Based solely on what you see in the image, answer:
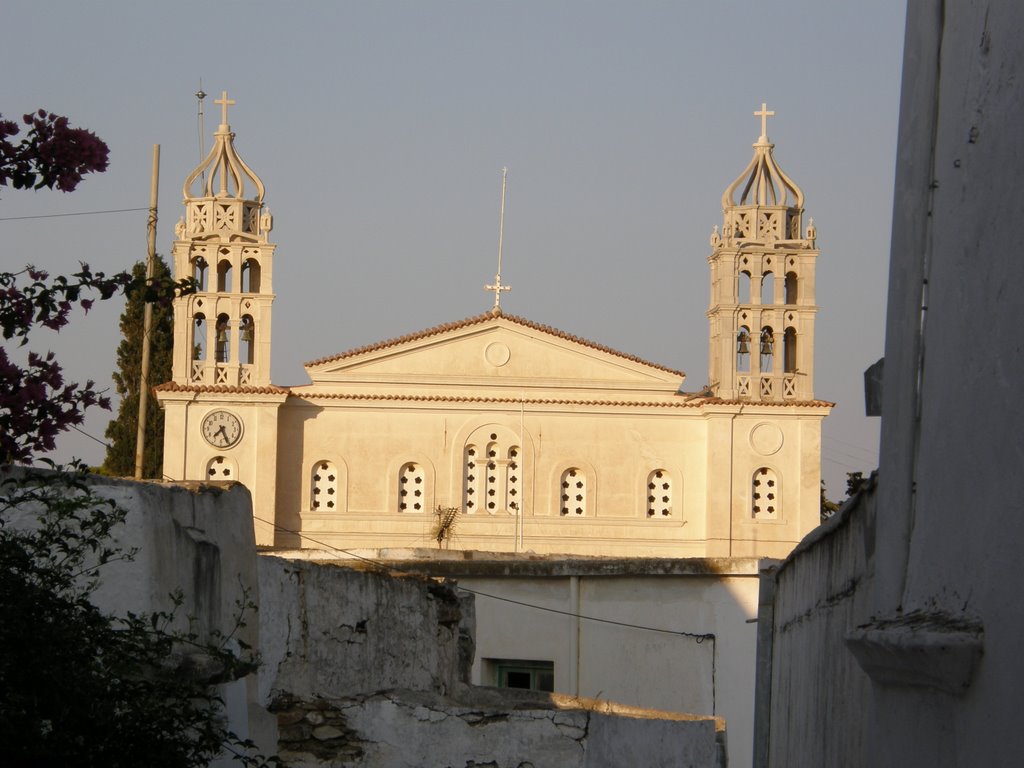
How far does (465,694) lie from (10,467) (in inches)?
282

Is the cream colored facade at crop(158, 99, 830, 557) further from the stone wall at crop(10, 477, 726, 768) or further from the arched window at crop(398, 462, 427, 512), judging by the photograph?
the stone wall at crop(10, 477, 726, 768)

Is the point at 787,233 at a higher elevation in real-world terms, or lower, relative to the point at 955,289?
higher

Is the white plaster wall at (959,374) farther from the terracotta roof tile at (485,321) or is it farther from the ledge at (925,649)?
the terracotta roof tile at (485,321)

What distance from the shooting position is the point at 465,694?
43.3ft

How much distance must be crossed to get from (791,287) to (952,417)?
3797cm

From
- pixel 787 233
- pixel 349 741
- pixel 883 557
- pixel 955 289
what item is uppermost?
pixel 787 233

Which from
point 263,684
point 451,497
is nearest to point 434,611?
point 263,684

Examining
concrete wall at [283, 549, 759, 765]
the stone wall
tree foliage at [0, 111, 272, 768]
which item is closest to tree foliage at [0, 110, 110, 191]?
tree foliage at [0, 111, 272, 768]

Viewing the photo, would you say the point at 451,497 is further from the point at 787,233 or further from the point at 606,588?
the point at 606,588

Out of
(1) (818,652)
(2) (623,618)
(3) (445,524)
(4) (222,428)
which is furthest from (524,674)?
(4) (222,428)

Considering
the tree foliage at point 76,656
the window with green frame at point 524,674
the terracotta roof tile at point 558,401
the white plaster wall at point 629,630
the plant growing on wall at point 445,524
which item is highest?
the terracotta roof tile at point 558,401

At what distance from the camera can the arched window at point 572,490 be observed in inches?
1597

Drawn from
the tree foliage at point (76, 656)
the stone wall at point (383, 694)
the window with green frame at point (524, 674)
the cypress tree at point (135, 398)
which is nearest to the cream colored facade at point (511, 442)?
the cypress tree at point (135, 398)

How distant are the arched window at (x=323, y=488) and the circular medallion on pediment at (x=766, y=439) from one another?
8.95 m
